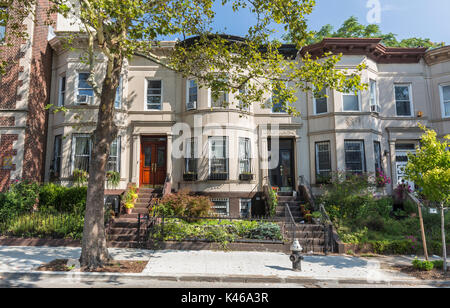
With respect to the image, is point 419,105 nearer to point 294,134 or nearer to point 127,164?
point 294,134

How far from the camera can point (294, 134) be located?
16.4 metres

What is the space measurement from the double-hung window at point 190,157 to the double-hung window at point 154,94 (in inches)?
107

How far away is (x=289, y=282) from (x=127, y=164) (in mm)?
10852

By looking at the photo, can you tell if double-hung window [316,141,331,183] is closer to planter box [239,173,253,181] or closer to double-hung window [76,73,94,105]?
planter box [239,173,253,181]

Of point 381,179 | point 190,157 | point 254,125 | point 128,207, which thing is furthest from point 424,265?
point 128,207

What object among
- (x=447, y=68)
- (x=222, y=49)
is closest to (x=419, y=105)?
(x=447, y=68)

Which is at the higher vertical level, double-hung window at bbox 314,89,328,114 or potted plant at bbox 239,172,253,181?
double-hung window at bbox 314,89,328,114

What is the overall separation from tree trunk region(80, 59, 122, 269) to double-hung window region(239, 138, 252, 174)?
7.94 meters

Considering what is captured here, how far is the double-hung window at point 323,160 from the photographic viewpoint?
15.6 meters

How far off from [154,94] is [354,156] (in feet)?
36.1

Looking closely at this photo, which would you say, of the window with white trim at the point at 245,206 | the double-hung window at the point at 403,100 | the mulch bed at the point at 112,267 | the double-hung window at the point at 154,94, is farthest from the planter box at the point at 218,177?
the double-hung window at the point at 403,100

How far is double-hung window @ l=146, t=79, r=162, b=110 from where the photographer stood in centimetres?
1664

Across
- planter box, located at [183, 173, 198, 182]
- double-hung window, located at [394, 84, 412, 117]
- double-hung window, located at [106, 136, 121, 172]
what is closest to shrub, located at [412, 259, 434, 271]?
planter box, located at [183, 173, 198, 182]

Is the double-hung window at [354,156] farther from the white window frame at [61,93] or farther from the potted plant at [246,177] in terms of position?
the white window frame at [61,93]
